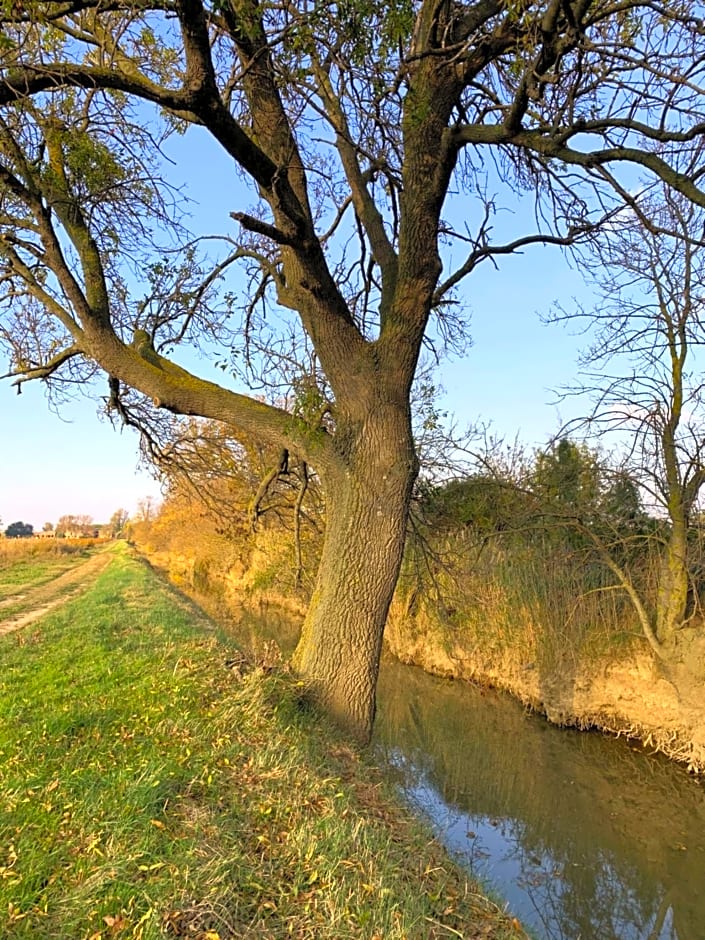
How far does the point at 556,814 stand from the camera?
7762 millimetres

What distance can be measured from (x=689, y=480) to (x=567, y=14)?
6817 mm

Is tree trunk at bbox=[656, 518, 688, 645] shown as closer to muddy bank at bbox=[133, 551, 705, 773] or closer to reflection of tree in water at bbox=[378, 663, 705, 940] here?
muddy bank at bbox=[133, 551, 705, 773]

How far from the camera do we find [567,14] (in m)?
3.52

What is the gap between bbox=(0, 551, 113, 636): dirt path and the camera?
1287 cm

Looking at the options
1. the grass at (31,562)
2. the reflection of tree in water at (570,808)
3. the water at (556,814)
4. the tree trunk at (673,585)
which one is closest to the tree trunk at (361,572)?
the water at (556,814)

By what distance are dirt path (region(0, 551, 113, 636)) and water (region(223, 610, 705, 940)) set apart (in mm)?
7771

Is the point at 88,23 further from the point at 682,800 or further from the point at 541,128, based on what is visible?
the point at 682,800

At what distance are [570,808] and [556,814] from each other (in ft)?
→ 0.87

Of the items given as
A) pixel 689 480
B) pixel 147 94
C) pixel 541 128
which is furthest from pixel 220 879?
pixel 689 480

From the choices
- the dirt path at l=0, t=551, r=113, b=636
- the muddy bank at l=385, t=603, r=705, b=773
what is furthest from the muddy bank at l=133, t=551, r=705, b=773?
the dirt path at l=0, t=551, r=113, b=636

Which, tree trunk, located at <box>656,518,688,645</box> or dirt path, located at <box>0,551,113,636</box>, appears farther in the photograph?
dirt path, located at <box>0,551,113,636</box>

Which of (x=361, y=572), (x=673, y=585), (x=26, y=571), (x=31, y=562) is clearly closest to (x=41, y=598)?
(x=26, y=571)

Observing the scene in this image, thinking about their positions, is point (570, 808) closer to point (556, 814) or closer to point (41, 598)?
point (556, 814)

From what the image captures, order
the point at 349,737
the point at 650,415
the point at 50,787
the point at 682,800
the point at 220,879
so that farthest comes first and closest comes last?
the point at 650,415 → the point at 682,800 → the point at 349,737 → the point at 50,787 → the point at 220,879
